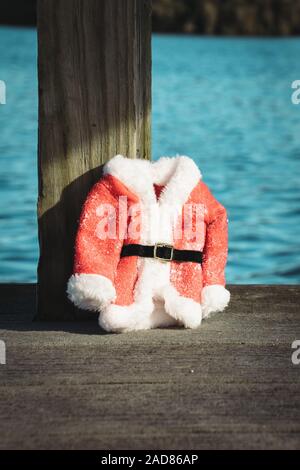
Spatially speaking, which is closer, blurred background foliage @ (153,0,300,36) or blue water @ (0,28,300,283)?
blue water @ (0,28,300,283)

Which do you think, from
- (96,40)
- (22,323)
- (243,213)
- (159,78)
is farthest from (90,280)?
(159,78)

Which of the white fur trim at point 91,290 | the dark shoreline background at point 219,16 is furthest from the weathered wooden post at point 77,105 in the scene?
the dark shoreline background at point 219,16

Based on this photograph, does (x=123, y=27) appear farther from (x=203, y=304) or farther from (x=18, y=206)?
(x=18, y=206)

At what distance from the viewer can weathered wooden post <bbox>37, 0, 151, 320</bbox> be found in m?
3.61

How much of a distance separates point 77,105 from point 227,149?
42.7 feet

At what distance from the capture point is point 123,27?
142 inches

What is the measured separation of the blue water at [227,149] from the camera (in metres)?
8.30

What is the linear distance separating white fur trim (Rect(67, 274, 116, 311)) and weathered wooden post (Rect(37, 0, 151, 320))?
10.2 inches

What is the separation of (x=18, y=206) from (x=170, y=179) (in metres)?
6.85

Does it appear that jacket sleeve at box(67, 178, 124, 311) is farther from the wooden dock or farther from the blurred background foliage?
the blurred background foliage

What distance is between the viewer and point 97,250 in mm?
3533

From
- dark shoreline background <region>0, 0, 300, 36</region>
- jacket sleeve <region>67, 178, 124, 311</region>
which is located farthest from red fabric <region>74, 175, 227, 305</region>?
dark shoreline background <region>0, 0, 300, 36</region>

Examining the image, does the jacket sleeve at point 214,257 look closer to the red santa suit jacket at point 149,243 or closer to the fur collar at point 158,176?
the red santa suit jacket at point 149,243

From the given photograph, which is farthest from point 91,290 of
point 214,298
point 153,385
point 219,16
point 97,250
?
point 219,16
